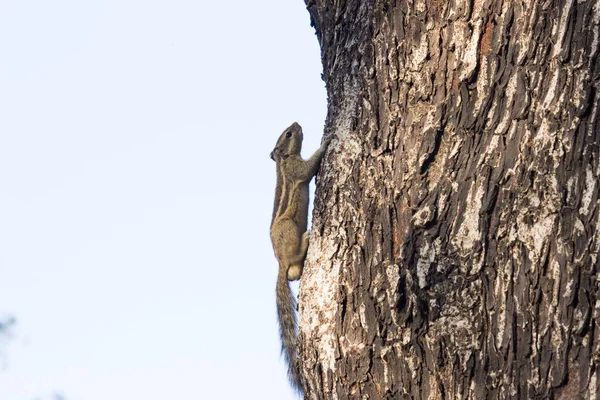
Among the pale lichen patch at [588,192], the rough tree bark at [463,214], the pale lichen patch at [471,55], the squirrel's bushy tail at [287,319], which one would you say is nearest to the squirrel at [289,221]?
the squirrel's bushy tail at [287,319]

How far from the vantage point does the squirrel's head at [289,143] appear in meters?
5.67

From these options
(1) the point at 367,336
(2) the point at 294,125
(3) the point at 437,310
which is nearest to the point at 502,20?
(3) the point at 437,310

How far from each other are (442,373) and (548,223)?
0.55 metres

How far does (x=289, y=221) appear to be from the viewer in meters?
4.99

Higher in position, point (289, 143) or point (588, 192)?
point (289, 143)

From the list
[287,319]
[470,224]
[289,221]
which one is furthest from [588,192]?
[289,221]

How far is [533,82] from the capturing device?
2465mm

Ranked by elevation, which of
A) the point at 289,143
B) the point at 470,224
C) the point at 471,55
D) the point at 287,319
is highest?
the point at 471,55

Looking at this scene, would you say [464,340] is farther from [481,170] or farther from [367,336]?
[481,170]

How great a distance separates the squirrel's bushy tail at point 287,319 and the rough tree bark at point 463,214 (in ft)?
3.42

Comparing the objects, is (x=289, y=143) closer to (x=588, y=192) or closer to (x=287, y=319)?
(x=287, y=319)

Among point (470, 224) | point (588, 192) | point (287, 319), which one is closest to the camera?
point (588, 192)

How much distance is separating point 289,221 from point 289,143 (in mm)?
931

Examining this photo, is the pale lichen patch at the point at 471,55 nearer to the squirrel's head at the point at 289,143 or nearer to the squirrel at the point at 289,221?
the squirrel at the point at 289,221
